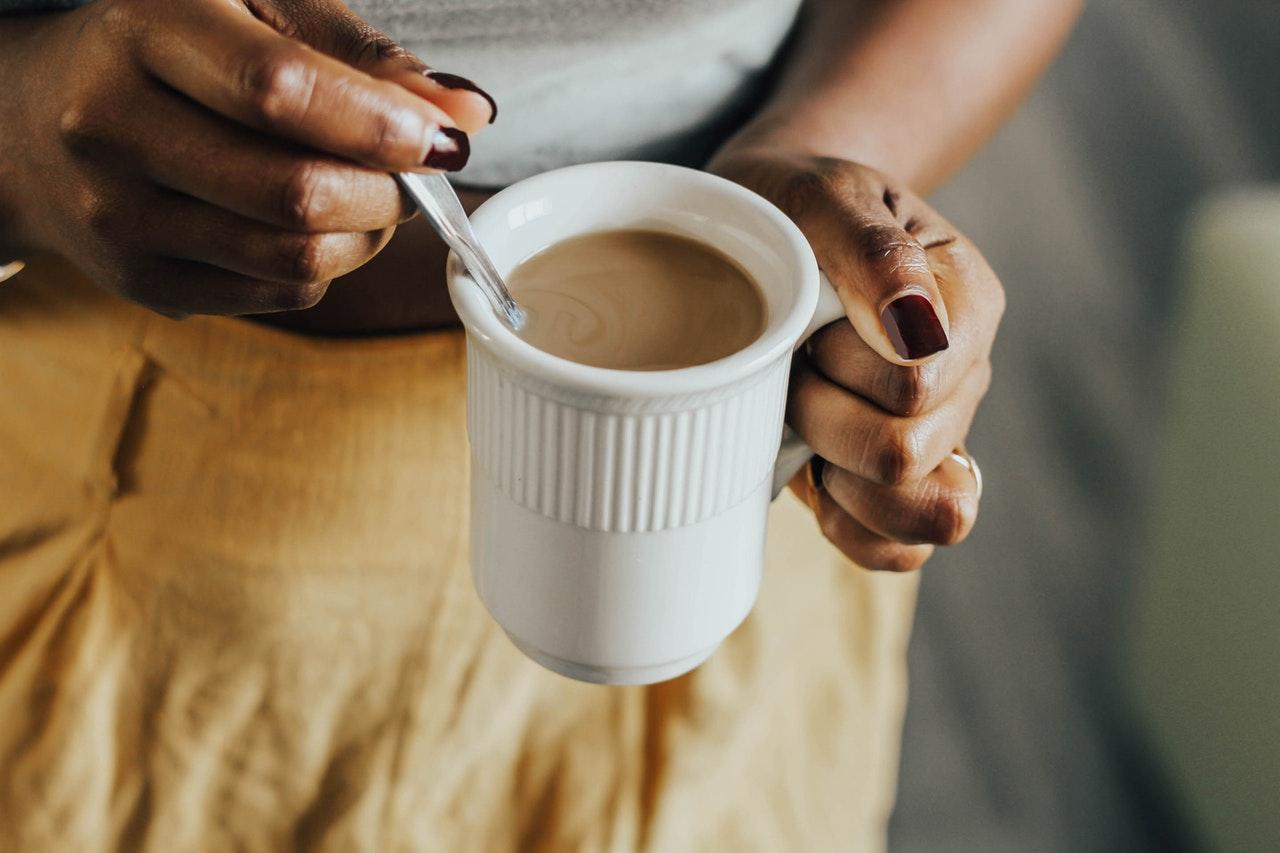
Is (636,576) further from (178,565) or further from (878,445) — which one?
(178,565)

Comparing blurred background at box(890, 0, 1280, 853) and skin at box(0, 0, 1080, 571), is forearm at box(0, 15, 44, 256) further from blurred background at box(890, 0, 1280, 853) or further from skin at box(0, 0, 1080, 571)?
blurred background at box(890, 0, 1280, 853)

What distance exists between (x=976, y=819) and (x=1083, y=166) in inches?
39.3

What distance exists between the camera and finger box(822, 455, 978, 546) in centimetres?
56

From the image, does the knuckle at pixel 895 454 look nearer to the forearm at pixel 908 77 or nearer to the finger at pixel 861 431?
the finger at pixel 861 431

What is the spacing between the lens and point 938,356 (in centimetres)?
52

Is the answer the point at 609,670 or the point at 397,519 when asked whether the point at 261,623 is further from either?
the point at 609,670

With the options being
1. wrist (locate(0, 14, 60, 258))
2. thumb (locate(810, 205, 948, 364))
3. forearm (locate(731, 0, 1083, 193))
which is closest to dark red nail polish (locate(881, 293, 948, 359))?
thumb (locate(810, 205, 948, 364))

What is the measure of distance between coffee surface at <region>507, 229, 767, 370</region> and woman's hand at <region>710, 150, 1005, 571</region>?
0.17 feet

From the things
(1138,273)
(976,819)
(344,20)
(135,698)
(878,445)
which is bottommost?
(976,819)

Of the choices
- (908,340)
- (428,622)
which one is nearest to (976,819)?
(428,622)

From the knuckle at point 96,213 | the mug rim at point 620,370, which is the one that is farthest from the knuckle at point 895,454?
the knuckle at point 96,213

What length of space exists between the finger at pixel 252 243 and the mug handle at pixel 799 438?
0.57 ft

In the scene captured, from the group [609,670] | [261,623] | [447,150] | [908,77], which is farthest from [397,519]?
[908,77]

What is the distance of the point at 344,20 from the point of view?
1.37 ft
